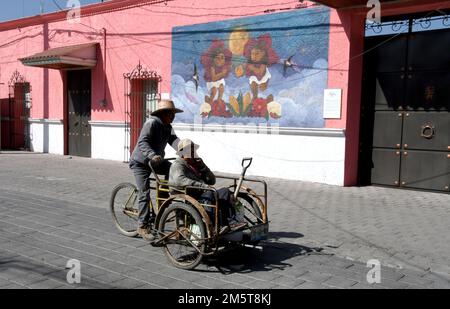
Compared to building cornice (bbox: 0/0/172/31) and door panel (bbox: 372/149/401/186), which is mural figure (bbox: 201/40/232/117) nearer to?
building cornice (bbox: 0/0/172/31)

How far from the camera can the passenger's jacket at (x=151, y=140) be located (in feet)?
17.8

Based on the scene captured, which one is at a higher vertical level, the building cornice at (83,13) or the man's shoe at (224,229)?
the building cornice at (83,13)

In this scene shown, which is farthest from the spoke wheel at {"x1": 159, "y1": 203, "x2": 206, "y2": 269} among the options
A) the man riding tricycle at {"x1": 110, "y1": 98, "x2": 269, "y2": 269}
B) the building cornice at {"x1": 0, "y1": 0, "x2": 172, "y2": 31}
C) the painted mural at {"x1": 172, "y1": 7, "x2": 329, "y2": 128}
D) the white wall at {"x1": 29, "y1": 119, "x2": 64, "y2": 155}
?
the white wall at {"x1": 29, "y1": 119, "x2": 64, "y2": 155}

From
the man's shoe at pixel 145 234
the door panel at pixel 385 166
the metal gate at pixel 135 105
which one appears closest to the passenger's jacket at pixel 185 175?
the man's shoe at pixel 145 234

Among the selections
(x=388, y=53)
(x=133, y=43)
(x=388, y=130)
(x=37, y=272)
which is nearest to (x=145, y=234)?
(x=37, y=272)

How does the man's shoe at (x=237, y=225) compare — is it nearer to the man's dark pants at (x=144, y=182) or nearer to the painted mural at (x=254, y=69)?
the man's dark pants at (x=144, y=182)

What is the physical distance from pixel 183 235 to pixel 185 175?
2.12ft

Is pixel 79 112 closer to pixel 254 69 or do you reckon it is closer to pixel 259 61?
pixel 254 69

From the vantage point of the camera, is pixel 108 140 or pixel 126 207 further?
pixel 108 140

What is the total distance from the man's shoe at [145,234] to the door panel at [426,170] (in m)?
6.37

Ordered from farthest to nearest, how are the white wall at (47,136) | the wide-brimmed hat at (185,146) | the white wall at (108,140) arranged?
the white wall at (47,136) → the white wall at (108,140) → the wide-brimmed hat at (185,146)

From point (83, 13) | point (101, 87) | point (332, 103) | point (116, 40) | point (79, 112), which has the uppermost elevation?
point (83, 13)

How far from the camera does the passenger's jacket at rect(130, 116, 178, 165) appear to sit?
541 centimetres

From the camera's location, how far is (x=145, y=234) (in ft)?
18.0
